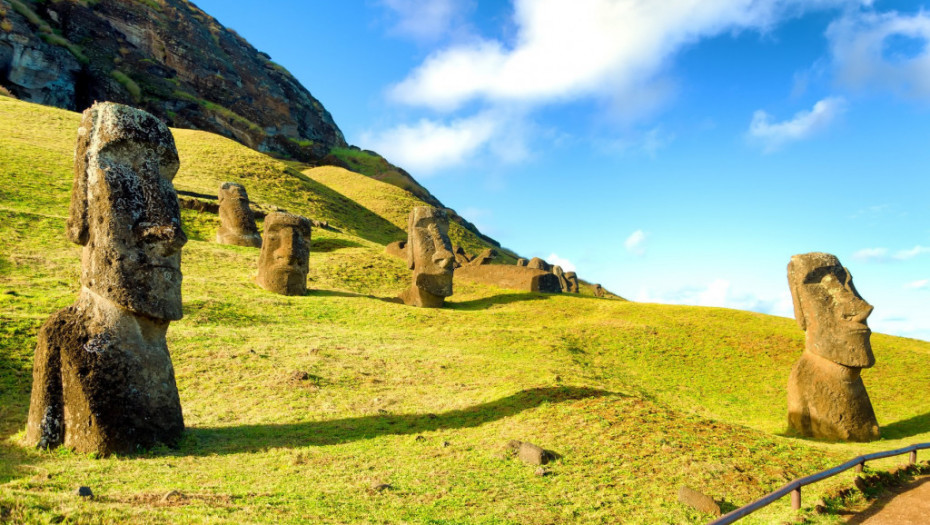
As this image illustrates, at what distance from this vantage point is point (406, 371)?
14594mm

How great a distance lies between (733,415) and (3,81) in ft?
222

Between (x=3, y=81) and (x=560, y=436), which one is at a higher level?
(x=3, y=81)

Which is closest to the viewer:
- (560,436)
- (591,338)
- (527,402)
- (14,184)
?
(560,436)

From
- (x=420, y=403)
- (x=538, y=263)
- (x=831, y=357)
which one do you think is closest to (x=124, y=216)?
(x=420, y=403)

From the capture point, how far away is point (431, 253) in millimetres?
24359

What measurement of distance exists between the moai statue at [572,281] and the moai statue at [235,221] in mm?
19213

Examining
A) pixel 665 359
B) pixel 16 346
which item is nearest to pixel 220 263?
pixel 16 346

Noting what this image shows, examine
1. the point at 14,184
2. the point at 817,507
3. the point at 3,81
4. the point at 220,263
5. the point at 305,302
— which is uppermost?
the point at 3,81

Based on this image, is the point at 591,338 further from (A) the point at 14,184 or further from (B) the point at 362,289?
→ (A) the point at 14,184

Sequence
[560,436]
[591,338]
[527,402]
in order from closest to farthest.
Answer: [560,436]
[527,402]
[591,338]

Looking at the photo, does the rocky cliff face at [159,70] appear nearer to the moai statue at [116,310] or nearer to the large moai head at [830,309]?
the moai statue at [116,310]

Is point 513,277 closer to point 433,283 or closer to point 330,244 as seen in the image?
point 433,283

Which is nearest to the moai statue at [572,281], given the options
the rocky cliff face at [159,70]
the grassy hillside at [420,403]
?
the grassy hillside at [420,403]

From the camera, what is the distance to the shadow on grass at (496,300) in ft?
83.0
